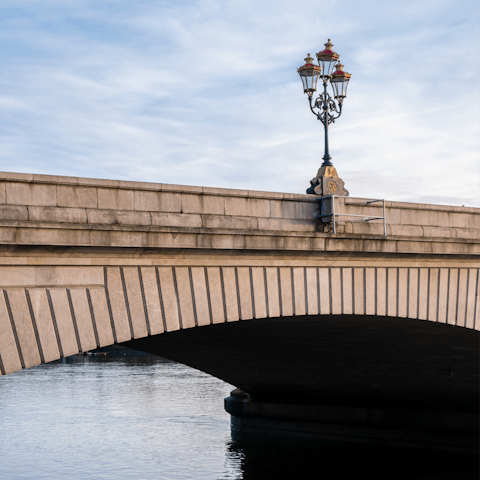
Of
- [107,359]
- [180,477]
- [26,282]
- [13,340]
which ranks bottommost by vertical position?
[107,359]

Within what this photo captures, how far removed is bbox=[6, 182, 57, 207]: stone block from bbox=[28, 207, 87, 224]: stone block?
0.20m

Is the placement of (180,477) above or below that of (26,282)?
below

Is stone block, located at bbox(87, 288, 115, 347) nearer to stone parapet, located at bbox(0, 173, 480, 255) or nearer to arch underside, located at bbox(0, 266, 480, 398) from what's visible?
arch underside, located at bbox(0, 266, 480, 398)

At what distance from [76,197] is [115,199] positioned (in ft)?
2.19

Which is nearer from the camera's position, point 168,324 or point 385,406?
point 168,324

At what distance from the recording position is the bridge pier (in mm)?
24484

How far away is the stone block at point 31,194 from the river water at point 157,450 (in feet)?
45.0

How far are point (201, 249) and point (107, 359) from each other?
275ft

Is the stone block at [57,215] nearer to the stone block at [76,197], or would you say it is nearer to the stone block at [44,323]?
the stone block at [76,197]

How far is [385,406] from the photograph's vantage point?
2653 cm

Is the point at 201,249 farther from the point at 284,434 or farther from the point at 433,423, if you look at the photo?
the point at 284,434

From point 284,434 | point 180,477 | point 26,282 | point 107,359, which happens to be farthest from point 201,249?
point 107,359

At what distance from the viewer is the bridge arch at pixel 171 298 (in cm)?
1077

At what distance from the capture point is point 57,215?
1127cm
